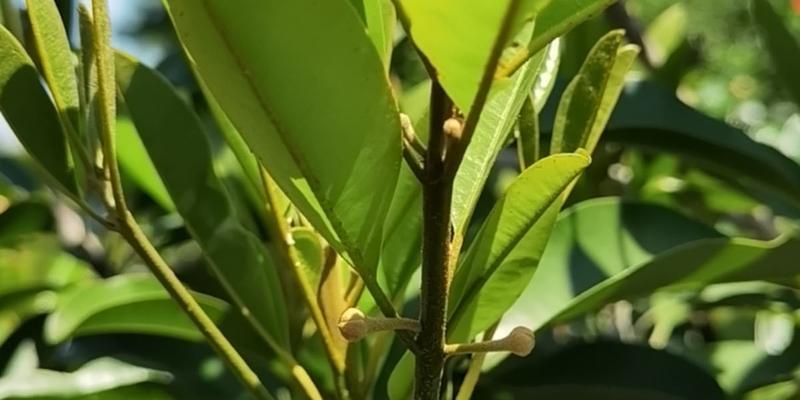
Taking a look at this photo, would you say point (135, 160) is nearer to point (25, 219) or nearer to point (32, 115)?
point (25, 219)

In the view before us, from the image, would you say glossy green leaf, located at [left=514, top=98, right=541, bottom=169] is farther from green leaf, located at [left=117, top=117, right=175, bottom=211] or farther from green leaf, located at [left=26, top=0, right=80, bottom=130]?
green leaf, located at [left=117, top=117, right=175, bottom=211]

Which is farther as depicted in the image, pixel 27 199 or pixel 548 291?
pixel 27 199

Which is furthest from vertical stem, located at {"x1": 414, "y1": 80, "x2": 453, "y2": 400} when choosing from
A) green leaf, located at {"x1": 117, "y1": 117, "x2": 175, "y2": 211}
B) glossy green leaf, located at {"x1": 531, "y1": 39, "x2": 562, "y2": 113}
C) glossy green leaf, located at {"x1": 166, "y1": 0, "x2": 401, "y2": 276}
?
green leaf, located at {"x1": 117, "y1": 117, "x2": 175, "y2": 211}

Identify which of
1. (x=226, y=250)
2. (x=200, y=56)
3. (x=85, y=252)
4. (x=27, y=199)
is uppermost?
(x=200, y=56)

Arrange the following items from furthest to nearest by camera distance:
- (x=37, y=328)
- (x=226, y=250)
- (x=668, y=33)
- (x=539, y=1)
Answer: (x=668, y=33), (x=37, y=328), (x=226, y=250), (x=539, y=1)

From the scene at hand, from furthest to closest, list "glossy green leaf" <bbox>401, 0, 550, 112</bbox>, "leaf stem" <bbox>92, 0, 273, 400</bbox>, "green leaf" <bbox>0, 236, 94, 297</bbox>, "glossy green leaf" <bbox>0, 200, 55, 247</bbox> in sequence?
1. "glossy green leaf" <bbox>0, 200, 55, 247</bbox>
2. "green leaf" <bbox>0, 236, 94, 297</bbox>
3. "leaf stem" <bbox>92, 0, 273, 400</bbox>
4. "glossy green leaf" <bbox>401, 0, 550, 112</bbox>

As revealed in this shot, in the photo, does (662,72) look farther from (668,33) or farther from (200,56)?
(200,56)

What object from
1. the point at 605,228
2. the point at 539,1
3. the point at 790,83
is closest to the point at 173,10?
the point at 539,1
